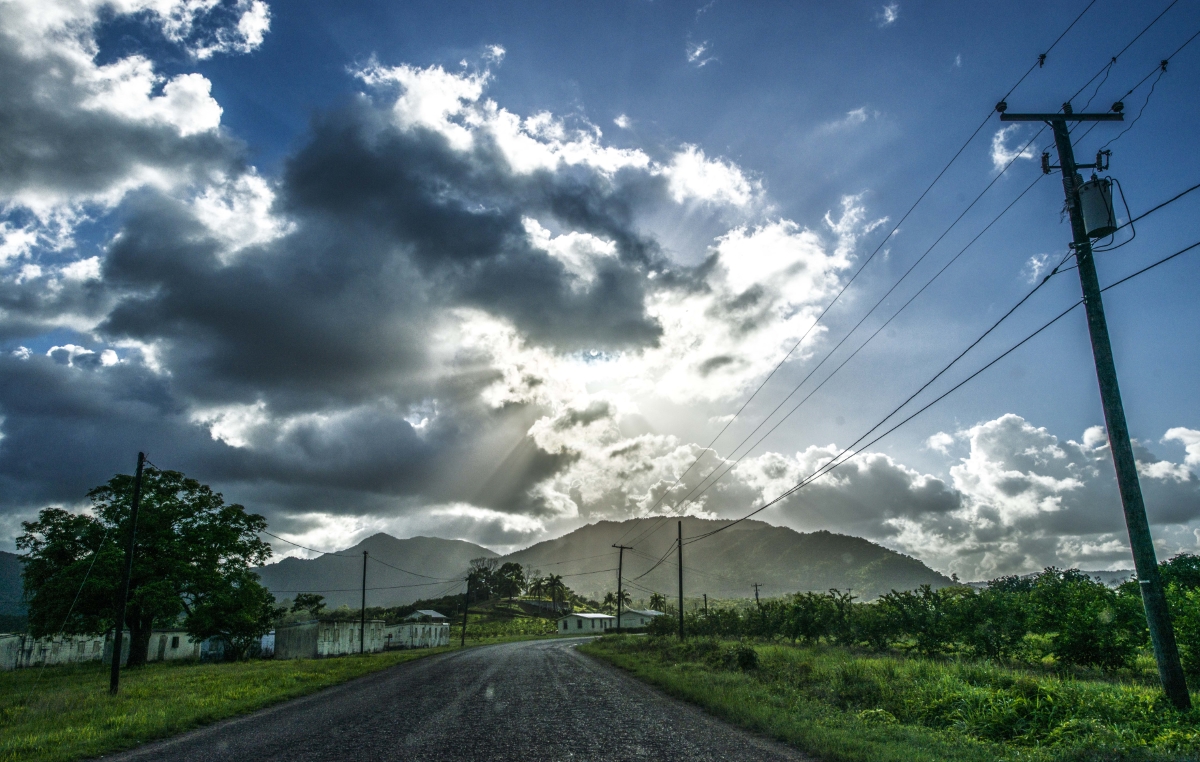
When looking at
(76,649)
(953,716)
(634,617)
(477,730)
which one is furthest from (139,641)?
(634,617)

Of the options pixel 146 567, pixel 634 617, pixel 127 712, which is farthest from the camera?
pixel 634 617

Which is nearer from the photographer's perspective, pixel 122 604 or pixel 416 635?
pixel 122 604

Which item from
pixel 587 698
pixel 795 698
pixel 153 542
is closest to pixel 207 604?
pixel 153 542

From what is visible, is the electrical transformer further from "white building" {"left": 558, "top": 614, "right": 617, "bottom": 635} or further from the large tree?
"white building" {"left": 558, "top": 614, "right": 617, "bottom": 635}

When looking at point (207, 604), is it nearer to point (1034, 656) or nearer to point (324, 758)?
point (324, 758)

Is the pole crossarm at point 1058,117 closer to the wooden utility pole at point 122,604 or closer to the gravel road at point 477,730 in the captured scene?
the gravel road at point 477,730

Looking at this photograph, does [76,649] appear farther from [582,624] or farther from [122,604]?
[582,624]

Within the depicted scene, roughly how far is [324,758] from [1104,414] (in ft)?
54.4

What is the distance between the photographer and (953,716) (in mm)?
12773

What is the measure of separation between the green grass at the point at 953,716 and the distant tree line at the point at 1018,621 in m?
6.54

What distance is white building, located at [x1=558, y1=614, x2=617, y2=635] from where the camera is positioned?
114188mm

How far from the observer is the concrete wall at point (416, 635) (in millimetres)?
68250

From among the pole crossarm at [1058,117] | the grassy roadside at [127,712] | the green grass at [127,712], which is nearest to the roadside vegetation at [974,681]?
the pole crossarm at [1058,117]

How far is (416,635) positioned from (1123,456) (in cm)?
7572
